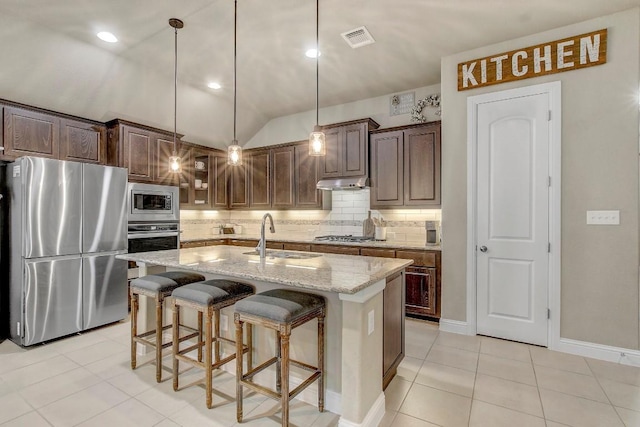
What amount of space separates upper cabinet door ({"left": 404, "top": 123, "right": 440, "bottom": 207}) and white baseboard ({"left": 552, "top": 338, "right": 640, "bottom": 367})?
1.85 meters

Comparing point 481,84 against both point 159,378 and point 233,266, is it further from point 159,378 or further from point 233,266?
point 159,378

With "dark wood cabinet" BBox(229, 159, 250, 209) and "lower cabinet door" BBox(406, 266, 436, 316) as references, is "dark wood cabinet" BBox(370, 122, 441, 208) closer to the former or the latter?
"lower cabinet door" BBox(406, 266, 436, 316)

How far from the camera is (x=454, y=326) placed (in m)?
3.45

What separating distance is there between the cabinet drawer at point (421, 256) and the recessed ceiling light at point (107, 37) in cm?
372

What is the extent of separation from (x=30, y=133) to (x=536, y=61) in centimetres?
520

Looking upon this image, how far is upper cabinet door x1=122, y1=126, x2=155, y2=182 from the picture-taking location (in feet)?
13.4

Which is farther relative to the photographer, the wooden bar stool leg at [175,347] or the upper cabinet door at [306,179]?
the upper cabinet door at [306,179]

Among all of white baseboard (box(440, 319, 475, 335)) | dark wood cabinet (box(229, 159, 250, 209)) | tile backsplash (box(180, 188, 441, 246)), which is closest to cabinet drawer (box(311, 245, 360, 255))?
tile backsplash (box(180, 188, 441, 246))

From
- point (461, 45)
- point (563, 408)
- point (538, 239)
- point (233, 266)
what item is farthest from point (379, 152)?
point (563, 408)

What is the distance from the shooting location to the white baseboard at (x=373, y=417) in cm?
181

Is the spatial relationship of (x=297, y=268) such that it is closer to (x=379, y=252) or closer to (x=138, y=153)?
(x=379, y=252)

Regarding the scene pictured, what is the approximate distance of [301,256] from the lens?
2773 mm

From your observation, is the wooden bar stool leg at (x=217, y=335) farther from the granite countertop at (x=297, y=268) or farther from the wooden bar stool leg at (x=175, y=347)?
the granite countertop at (x=297, y=268)

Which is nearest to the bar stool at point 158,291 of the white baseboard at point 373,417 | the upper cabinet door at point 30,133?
the white baseboard at point 373,417
